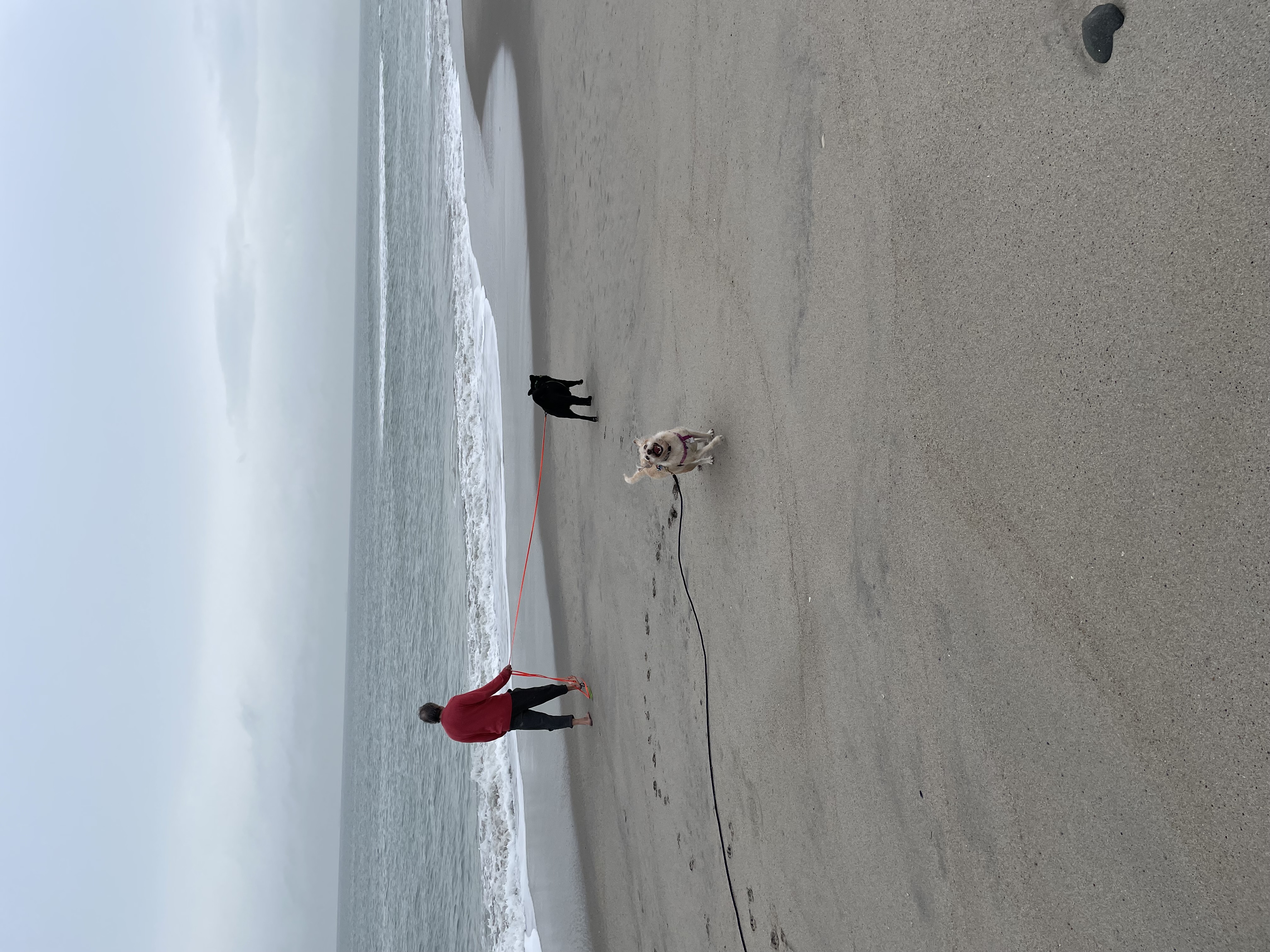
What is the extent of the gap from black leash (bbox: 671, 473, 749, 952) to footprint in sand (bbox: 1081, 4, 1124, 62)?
3484mm

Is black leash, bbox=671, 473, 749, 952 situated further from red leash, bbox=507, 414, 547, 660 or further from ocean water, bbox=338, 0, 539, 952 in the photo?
ocean water, bbox=338, 0, 539, 952

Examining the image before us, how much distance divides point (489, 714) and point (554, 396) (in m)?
2.80

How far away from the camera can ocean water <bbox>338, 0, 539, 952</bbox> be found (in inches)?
463

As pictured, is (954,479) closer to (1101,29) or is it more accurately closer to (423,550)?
(1101,29)

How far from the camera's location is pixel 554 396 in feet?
25.2

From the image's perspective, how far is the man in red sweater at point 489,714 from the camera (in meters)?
7.29

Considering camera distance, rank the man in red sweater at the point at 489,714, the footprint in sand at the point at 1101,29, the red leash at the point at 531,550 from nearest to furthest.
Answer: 1. the footprint in sand at the point at 1101,29
2. the man in red sweater at the point at 489,714
3. the red leash at the point at 531,550

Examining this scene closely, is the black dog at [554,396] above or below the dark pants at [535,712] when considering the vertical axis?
above

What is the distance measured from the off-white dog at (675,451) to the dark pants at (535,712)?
2.85 m

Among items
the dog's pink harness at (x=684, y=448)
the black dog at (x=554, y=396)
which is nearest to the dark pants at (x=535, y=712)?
the black dog at (x=554, y=396)

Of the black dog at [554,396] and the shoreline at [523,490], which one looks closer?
the black dog at [554,396]

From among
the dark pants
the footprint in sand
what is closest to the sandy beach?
the footprint in sand

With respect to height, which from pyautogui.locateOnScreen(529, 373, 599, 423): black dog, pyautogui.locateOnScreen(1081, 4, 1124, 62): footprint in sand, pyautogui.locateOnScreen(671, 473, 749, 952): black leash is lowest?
pyautogui.locateOnScreen(671, 473, 749, 952): black leash

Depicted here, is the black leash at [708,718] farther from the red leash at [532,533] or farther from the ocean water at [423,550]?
the ocean water at [423,550]
